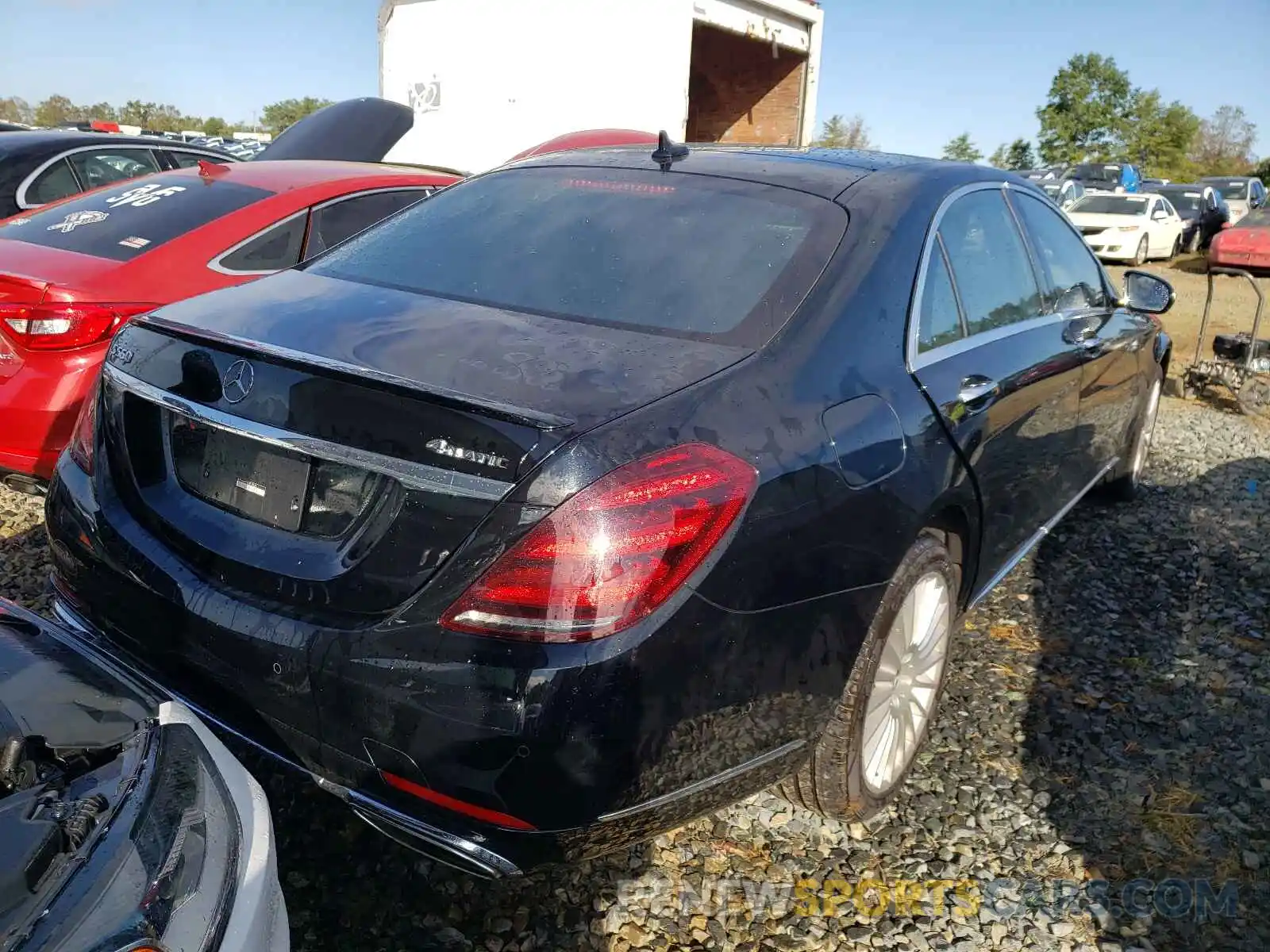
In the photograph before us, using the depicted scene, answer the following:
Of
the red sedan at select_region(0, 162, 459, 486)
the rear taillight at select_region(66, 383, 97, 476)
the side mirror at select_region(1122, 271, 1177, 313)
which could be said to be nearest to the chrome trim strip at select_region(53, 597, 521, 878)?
the rear taillight at select_region(66, 383, 97, 476)

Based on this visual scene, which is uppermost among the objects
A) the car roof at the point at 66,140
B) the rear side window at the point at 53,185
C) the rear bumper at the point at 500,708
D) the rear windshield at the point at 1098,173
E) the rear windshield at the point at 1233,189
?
the rear windshield at the point at 1098,173

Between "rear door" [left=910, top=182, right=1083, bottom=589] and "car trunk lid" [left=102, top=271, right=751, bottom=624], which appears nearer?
"car trunk lid" [left=102, top=271, right=751, bottom=624]

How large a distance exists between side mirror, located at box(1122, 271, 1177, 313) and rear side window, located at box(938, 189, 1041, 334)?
104 cm

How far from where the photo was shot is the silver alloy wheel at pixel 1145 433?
4781mm

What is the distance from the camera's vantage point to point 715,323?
1997mm

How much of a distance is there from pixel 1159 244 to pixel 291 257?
19306 mm

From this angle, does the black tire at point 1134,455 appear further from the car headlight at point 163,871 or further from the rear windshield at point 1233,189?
the rear windshield at point 1233,189

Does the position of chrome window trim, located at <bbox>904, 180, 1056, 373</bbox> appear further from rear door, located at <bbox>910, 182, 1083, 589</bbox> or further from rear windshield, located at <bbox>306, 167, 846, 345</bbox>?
rear windshield, located at <bbox>306, 167, 846, 345</bbox>

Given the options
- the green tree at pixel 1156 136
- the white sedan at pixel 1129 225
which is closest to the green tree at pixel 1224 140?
the green tree at pixel 1156 136

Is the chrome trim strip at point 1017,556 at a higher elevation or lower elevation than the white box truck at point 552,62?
lower

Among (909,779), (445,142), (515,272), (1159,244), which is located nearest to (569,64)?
(445,142)

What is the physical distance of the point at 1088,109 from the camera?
48094 millimetres

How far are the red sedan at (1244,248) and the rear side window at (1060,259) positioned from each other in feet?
13.9

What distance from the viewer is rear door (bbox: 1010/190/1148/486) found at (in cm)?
332
